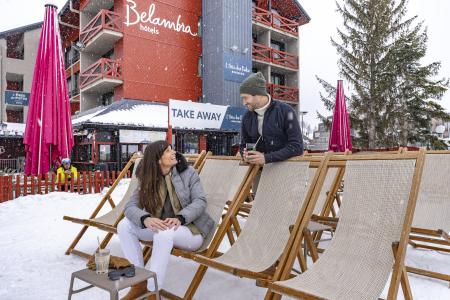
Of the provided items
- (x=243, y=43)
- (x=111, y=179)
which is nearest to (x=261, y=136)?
(x=111, y=179)

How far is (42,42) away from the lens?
774 centimetres

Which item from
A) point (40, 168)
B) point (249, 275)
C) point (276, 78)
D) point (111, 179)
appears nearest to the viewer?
point (249, 275)

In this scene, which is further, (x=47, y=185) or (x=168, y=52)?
(x=168, y=52)

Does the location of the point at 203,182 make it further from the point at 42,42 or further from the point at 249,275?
the point at 42,42

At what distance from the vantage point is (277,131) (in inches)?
137

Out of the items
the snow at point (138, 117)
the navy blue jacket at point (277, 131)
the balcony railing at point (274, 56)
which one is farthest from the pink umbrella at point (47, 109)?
the balcony railing at point (274, 56)

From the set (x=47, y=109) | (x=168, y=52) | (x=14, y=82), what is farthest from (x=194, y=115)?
(x=14, y=82)

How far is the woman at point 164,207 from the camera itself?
3010mm

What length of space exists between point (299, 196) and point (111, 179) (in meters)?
8.77

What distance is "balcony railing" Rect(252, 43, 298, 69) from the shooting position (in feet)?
71.8

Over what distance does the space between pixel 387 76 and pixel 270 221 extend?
72.5 ft

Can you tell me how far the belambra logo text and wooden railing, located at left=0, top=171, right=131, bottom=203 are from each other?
975 cm

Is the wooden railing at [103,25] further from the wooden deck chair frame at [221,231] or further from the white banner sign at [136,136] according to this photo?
the wooden deck chair frame at [221,231]

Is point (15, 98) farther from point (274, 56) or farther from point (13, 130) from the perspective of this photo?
point (274, 56)
